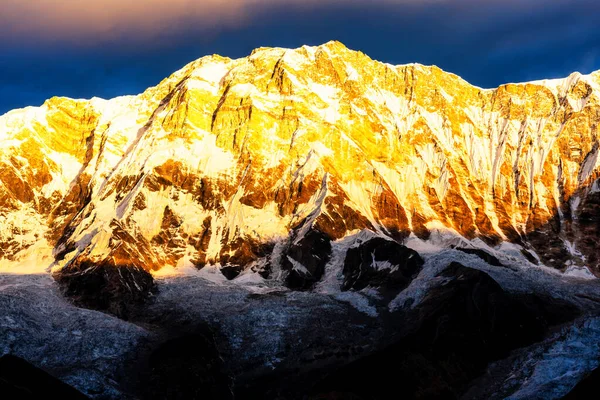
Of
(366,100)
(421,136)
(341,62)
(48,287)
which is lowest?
(48,287)

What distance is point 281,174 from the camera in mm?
157625

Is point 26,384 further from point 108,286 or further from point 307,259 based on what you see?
point 307,259

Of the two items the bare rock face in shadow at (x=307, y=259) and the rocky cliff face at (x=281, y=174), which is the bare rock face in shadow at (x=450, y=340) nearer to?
the bare rock face in shadow at (x=307, y=259)

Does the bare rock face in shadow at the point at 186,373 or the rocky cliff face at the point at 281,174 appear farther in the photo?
the rocky cliff face at the point at 281,174

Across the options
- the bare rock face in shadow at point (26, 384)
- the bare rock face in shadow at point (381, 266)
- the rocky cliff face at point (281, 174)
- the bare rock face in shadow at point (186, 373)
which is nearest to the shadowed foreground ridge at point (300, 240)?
the bare rock face in shadow at point (186, 373)

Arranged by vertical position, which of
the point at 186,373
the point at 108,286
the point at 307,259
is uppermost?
the point at 307,259

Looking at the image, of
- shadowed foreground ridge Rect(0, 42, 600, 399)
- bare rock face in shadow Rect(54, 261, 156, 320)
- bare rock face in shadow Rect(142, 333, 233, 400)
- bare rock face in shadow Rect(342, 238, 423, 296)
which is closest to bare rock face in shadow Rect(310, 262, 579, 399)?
shadowed foreground ridge Rect(0, 42, 600, 399)

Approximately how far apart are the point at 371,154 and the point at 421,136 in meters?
19.0

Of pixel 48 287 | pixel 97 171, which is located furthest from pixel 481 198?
pixel 48 287

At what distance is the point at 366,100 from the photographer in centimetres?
18912

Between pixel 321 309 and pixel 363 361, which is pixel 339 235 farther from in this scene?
pixel 363 361

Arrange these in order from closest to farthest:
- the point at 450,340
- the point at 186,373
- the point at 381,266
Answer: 1. the point at 186,373
2. the point at 450,340
3. the point at 381,266

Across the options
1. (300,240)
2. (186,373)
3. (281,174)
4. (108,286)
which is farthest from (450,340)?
(281,174)

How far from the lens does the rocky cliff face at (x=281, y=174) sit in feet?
451
